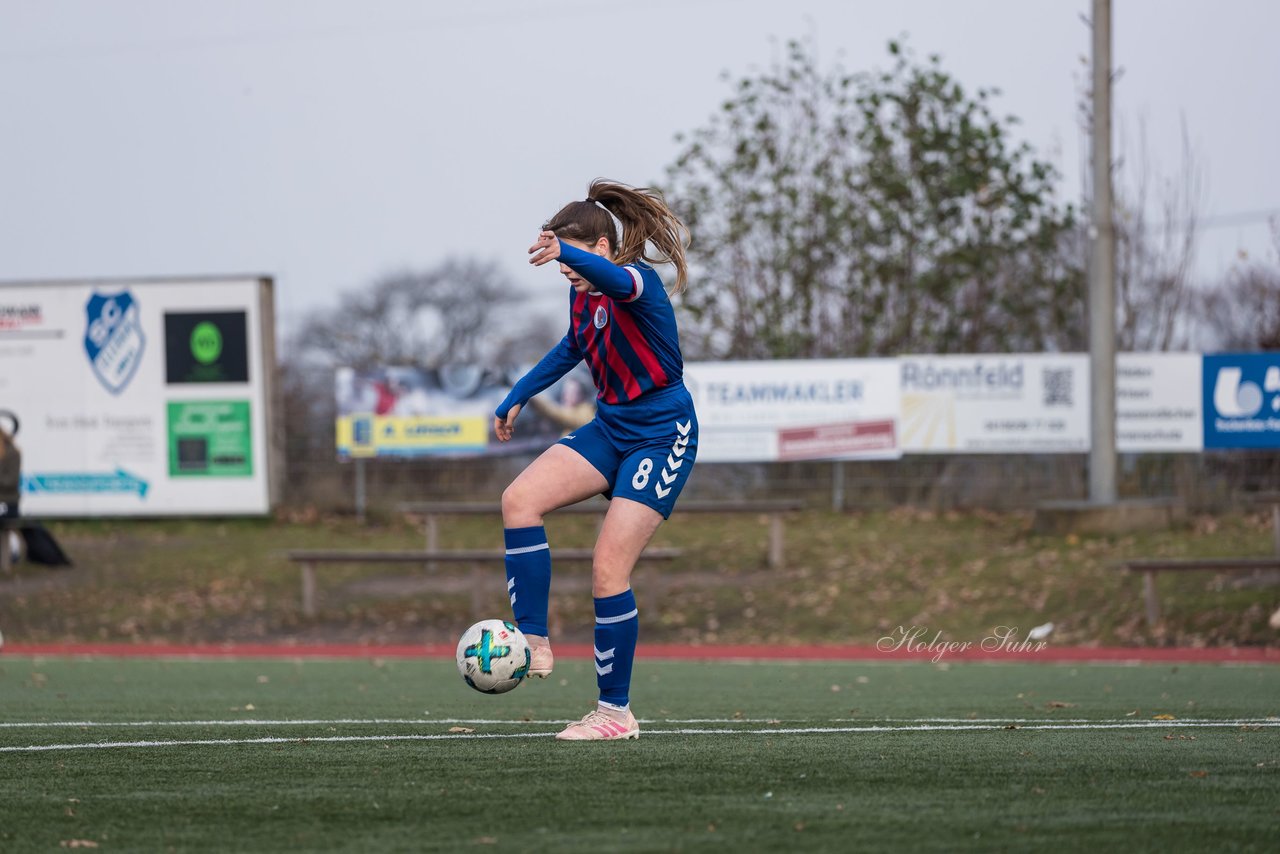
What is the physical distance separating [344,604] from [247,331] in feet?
15.9

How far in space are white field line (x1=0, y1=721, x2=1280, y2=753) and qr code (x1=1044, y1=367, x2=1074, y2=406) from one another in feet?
45.4

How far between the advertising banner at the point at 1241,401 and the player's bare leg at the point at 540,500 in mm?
15274

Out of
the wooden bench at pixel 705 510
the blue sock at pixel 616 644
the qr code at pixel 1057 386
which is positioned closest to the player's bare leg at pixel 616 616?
the blue sock at pixel 616 644

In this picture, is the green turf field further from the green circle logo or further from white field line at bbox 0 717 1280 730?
the green circle logo

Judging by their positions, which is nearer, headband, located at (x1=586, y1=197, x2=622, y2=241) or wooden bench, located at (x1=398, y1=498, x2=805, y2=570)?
headband, located at (x1=586, y1=197, x2=622, y2=241)

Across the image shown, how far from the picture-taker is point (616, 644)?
18.2 ft

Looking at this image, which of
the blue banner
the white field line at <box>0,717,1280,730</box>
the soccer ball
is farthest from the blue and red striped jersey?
the blue banner

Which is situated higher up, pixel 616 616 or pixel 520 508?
pixel 520 508

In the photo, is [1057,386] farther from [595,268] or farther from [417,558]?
[595,268]

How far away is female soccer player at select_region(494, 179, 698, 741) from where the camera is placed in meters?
5.53

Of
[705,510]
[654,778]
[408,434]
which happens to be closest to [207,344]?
[408,434]

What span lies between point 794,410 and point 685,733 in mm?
14624

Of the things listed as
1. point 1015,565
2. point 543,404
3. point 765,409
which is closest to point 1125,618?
point 1015,565

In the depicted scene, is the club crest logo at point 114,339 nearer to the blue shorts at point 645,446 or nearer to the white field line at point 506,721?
the white field line at point 506,721
